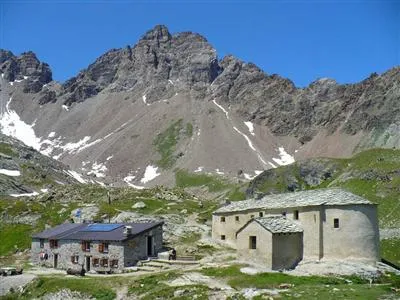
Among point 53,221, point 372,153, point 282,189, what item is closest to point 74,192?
point 53,221

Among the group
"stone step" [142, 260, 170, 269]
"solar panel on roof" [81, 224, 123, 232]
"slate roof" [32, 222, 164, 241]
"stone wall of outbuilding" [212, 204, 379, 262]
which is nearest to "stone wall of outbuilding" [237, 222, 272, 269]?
"stone wall of outbuilding" [212, 204, 379, 262]

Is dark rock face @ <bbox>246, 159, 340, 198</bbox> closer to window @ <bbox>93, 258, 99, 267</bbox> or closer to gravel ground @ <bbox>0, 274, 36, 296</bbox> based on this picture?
window @ <bbox>93, 258, 99, 267</bbox>

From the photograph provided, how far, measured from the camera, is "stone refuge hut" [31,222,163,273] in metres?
70.1

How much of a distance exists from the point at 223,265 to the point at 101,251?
1869 cm

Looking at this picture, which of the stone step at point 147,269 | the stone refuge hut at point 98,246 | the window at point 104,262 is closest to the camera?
the stone step at point 147,269

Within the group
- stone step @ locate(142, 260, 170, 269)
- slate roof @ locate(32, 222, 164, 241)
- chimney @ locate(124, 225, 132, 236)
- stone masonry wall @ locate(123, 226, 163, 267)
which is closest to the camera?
stone step @ locate(142, 260, 170, 269)

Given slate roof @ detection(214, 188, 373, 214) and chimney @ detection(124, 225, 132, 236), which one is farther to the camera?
chimney @ detection(124, 225, 132, 236)

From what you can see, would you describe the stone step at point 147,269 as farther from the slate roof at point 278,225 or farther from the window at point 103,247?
the slate roof at point 278,225

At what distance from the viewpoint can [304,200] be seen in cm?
6731

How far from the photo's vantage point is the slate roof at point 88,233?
7200 centimetres

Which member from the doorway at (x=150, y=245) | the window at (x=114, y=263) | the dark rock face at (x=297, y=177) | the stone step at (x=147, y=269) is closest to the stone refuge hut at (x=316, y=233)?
the stone step at (x=147, y=269)

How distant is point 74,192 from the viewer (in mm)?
142000

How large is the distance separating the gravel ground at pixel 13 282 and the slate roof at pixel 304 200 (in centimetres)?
3065

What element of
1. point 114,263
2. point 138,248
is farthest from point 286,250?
point 114,263
